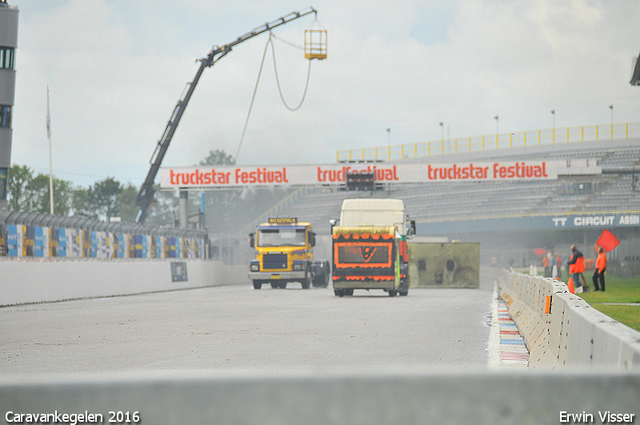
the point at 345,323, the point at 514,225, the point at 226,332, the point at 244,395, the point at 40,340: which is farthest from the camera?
the point at 514,225

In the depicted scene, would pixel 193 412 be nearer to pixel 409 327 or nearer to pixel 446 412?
pixel 446 412

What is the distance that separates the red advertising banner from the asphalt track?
2661 cm

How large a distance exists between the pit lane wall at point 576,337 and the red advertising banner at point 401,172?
115 feet

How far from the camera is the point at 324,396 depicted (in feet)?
6.66

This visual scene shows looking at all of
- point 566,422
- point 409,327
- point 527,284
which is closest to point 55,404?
point 566,422

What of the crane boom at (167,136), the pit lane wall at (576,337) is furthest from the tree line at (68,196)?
the pit lane wall at (576,337)

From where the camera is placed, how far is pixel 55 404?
2.04 metres

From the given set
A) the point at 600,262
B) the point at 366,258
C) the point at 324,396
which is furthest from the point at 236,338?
the point at 600,262

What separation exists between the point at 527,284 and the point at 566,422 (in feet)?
43.0

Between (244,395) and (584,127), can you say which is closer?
(244,395)

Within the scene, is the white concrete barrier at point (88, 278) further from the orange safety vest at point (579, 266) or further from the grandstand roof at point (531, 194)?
the grandstand roof at point (531, 194)

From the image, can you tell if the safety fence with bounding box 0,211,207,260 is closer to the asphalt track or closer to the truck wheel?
the asphalt track

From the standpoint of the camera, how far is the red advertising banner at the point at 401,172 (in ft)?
153
